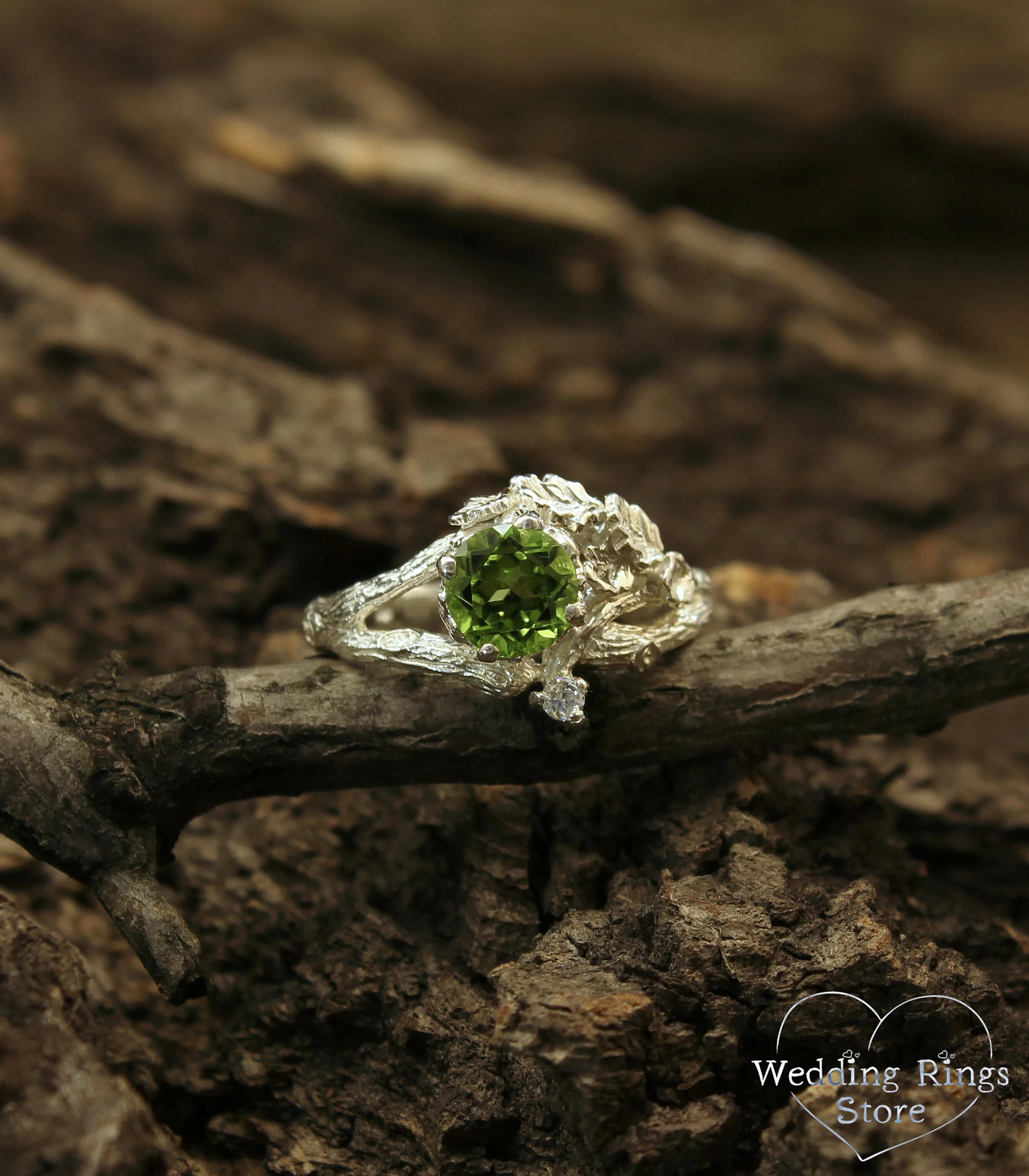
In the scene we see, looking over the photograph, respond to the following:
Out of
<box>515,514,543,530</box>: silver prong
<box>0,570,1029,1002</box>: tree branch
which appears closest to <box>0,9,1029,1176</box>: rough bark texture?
<box>0,570,1029,1002</box>: tree branch

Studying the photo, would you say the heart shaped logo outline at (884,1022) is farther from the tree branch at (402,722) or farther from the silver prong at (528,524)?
the silver prong at (528,524)

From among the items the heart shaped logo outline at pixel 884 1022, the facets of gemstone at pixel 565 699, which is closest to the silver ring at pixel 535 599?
the facets of gemstone at pixel 565 699

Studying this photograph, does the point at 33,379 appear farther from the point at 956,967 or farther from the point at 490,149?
the point at 956,967

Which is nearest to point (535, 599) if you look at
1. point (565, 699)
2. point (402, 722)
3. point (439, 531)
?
point (565, 699)

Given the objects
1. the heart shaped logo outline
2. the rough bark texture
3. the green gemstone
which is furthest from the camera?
the green gemstone

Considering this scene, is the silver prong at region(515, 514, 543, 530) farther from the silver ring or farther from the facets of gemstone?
the facets of gemstone

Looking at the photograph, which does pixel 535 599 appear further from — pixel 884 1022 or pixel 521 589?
pixel 884 1022
